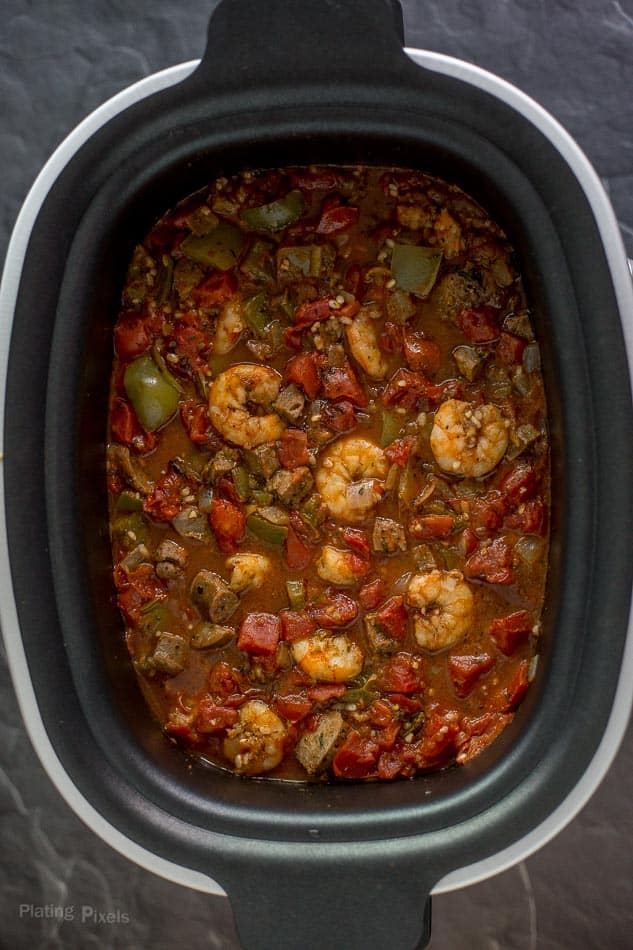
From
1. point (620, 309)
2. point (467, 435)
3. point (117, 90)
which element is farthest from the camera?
point (117, 90)

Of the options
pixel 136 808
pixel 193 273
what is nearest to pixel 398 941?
pixel 136 808

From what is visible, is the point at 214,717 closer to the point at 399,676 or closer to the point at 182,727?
the point at 182,727

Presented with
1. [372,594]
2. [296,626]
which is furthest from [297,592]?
[372,594]

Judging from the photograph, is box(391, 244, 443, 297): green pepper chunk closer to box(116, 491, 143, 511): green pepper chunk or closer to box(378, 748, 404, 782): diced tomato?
box(116, 491, 143, 511): green pepper chunk

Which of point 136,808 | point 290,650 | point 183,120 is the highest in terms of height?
point 183,120

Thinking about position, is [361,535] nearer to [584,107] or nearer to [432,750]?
[432,750]

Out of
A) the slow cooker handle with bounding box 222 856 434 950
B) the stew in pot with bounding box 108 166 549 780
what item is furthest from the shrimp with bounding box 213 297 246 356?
the slow cooker handle with bounding box 222 856 434 950

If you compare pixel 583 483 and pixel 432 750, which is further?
pixel 432 750
